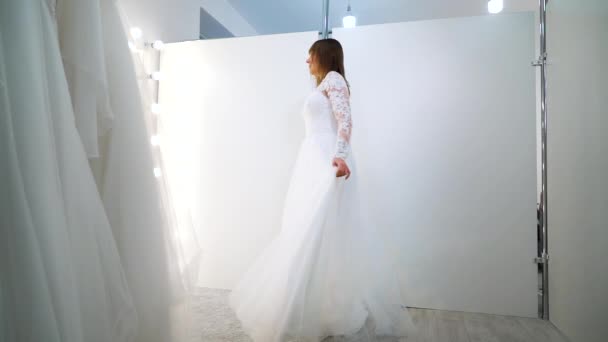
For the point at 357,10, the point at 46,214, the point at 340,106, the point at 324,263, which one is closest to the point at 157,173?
the point at 46,214

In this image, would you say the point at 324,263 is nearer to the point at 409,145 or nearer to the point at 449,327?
the point at 449,327

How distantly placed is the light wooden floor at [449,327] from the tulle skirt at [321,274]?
0.38 ft

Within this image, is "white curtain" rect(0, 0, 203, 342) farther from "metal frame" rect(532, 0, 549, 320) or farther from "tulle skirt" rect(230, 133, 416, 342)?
"metal frame" rect(532, 0, 549, 320)

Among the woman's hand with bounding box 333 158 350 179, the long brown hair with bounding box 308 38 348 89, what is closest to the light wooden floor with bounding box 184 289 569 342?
the woman's hand with bounding box 333 158 350 179

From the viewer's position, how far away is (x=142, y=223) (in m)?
0.85

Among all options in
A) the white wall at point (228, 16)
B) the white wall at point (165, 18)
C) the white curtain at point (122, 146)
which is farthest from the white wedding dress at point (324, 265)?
the white wall at point (228, 16)

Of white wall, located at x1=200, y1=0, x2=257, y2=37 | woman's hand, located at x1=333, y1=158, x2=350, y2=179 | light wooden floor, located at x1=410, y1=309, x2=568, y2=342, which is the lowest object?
light wooden floor, located at x1=410, y1=309, x2=568, y2=342

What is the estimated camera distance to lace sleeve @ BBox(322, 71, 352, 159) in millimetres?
1625

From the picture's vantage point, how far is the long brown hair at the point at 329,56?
1834 millimetres

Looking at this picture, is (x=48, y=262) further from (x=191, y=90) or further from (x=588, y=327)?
(x=191, y=90)

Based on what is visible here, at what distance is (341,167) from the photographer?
1.58 meters

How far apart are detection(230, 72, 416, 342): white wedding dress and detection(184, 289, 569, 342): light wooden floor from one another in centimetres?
12

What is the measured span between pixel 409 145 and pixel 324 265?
1.03 metres

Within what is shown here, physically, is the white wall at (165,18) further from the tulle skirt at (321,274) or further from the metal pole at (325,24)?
the tulle skirt at (321,274)
